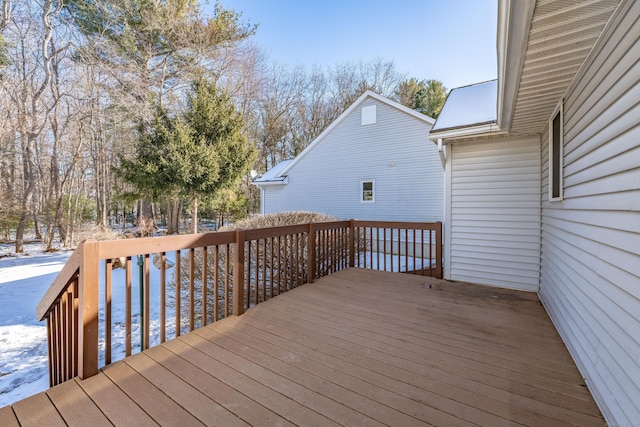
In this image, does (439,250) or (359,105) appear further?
(359,105)

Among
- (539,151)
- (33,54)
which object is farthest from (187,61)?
(539,151)

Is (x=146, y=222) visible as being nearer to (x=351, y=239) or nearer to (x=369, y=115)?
(x=369, y=115)

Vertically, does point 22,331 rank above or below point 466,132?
below

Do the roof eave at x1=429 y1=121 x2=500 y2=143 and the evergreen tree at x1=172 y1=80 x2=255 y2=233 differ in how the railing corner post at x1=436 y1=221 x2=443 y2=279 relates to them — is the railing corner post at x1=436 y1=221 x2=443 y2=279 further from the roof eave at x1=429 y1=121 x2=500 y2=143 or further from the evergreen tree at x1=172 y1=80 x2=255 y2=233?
the evergreen tree at x1=172 y1=80 x2=255 y2=233

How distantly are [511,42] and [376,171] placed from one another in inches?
318

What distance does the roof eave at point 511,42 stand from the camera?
1597 mm

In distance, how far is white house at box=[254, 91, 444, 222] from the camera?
29.8ft

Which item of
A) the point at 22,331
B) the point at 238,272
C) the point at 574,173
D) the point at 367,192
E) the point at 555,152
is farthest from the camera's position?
the point at 367,192

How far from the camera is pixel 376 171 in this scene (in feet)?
32.7

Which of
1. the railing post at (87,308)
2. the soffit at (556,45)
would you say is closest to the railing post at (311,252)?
the railing post at (87,308)

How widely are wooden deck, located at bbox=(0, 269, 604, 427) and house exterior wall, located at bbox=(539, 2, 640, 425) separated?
0.96ft

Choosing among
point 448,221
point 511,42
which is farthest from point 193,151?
point 511,42

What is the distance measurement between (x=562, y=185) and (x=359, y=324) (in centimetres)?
243

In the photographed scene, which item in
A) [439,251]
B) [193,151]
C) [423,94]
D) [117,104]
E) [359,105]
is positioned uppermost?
[423,94]
